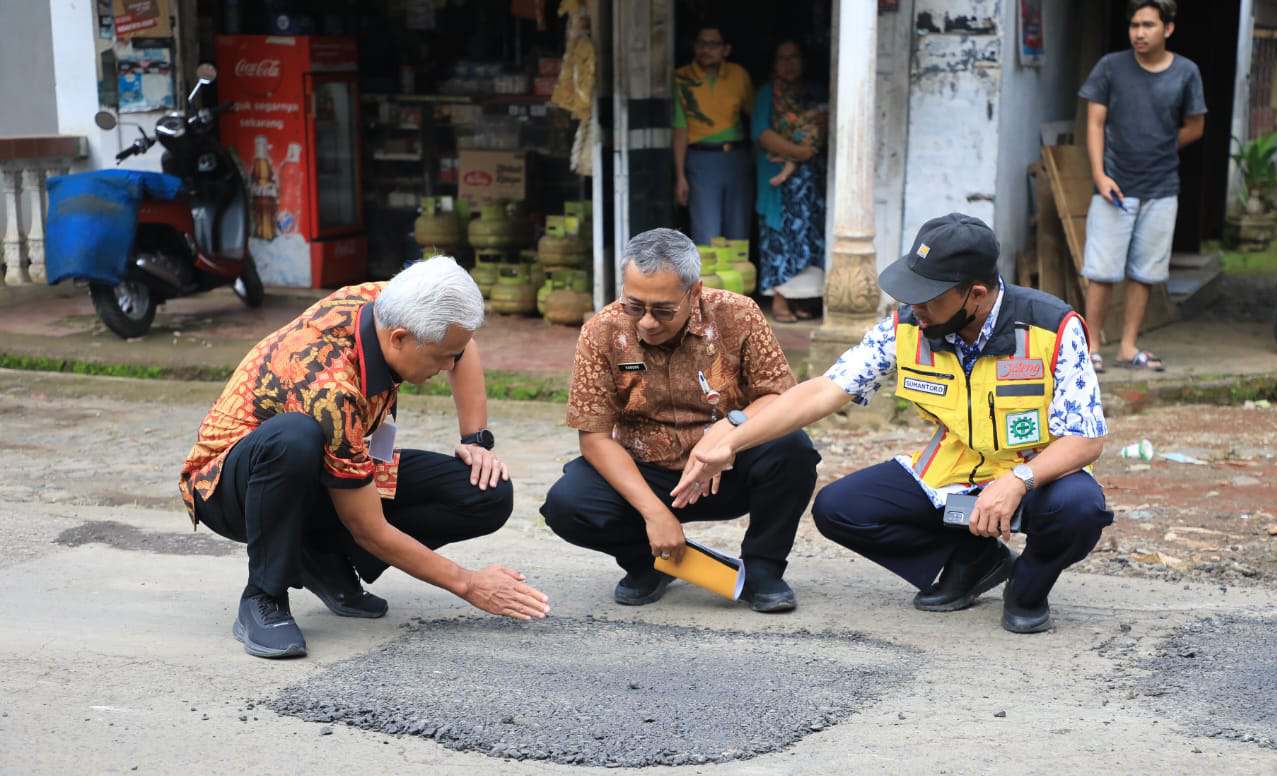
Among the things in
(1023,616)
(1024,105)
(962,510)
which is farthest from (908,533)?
(1024,105)

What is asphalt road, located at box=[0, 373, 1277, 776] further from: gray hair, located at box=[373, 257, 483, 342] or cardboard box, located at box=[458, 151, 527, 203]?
cardboard box, located at box=[458, 151, 527, 203]

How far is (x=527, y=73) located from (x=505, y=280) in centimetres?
173

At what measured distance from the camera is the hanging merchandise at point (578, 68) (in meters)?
9.20

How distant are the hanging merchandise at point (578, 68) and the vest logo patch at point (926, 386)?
525 centimetres

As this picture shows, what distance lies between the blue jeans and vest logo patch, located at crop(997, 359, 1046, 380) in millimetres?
5502

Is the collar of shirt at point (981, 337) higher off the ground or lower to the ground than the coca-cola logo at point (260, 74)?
lower

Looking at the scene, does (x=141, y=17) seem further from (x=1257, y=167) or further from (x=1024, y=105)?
(x=1257, y=167)

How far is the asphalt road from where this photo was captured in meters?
3.54

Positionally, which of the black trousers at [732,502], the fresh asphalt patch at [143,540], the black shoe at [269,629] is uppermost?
the black trousers at [732,502]

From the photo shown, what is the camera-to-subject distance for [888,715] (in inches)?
148

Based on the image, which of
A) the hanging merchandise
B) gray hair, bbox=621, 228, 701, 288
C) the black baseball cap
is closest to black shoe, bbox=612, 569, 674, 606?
gray hair, bbox=621, 228, 701, 288

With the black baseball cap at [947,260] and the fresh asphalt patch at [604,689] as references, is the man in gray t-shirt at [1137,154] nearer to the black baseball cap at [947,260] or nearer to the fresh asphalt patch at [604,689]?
the black baseball cap at [947,260]

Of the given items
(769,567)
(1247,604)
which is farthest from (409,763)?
(1247,604)

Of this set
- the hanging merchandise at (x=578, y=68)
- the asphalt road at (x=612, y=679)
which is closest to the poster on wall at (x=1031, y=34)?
the hanging merchandise at (x=578, y=68)
